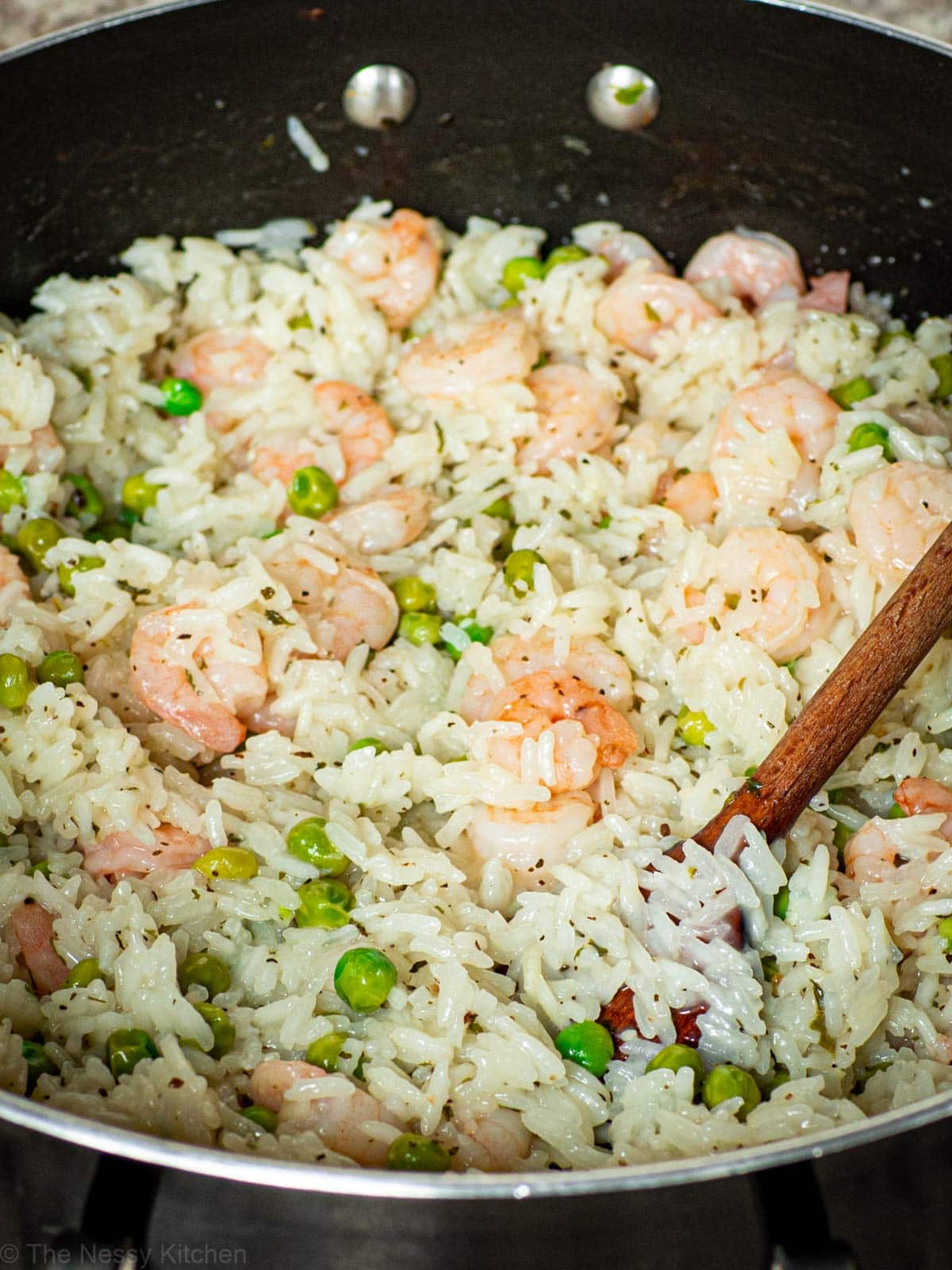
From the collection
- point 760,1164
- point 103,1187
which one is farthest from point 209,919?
point 760,1164

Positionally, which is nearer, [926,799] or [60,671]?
[926,799]

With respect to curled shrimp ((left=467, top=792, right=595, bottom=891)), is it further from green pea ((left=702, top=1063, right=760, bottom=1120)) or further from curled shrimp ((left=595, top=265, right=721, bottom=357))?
curled shrimp ((left=595, top=265, right=721, bottom=357))

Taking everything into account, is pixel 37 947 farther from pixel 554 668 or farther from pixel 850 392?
pixel 850 392

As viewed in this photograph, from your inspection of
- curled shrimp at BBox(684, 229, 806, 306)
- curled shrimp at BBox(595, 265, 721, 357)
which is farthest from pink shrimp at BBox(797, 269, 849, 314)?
curled shrimp at BBox(595, 265, 721, 357)

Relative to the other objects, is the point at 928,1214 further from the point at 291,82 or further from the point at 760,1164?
the point at 291,82

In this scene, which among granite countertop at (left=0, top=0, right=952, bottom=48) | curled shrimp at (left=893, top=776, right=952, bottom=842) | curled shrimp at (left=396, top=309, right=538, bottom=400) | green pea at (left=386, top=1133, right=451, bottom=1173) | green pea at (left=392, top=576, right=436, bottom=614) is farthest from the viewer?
granite countertop at (left=0, top=0, right=952, bottom=48)

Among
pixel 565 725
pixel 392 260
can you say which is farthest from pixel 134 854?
pixel 392 260

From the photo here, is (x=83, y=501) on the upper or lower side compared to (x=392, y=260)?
lower
